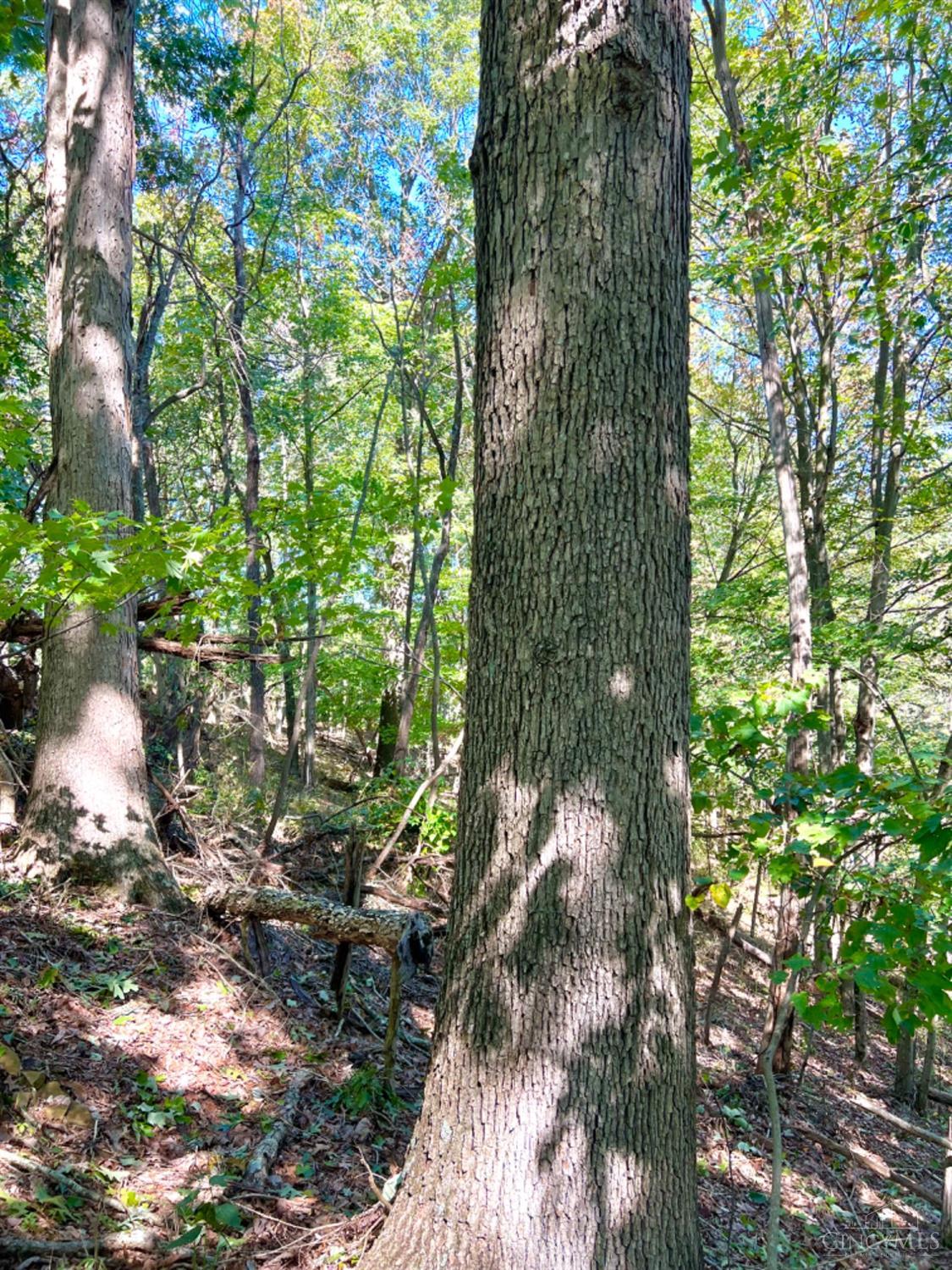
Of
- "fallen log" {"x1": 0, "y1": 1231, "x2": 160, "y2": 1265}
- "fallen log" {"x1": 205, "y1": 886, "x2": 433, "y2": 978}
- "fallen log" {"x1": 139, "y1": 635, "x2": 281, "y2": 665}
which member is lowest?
"fallen log" {"x1": 0, "y1": 1231, "x2": 160, "y2": 1265}

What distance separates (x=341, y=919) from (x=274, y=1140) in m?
1.17

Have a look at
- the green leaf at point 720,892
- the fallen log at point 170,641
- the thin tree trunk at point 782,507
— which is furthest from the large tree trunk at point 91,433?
the thin tree trunk at point 782,507

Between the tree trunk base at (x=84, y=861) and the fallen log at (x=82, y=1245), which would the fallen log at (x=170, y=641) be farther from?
the fallen log at (x=82, y=1245)

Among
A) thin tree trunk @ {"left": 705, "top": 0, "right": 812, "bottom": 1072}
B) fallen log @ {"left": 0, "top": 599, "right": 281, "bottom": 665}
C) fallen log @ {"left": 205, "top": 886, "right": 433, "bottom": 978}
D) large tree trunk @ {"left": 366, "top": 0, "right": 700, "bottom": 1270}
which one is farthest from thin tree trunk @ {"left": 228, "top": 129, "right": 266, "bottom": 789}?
large tree trunk @ {"left": 366, "top": 0, "right": 700, "bottom": 1270}

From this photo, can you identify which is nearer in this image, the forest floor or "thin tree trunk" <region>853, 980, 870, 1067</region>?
the forest floor

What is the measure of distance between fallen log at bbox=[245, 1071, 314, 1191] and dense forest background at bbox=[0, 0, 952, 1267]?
15 centimetres

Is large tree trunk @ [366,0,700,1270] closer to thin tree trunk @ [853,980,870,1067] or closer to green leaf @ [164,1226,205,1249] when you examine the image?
green leaf @ [164,1226,205,1249]

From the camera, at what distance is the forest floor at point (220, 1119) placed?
259 centimetres

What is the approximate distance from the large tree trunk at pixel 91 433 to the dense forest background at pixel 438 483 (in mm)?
322

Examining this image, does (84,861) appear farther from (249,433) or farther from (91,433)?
(249,433)

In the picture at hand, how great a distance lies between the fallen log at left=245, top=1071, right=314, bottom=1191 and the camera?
3.01 m

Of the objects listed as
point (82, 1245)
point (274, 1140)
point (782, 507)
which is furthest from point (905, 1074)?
point (82, 1245)

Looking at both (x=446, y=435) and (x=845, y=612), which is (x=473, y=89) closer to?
(x=446, y=435)

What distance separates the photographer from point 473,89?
15.7m
